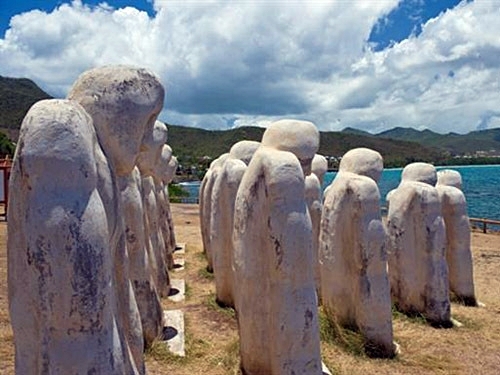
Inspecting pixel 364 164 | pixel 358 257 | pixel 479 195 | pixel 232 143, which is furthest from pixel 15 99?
pixel 358 257

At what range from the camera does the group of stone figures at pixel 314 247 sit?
14.8 ft

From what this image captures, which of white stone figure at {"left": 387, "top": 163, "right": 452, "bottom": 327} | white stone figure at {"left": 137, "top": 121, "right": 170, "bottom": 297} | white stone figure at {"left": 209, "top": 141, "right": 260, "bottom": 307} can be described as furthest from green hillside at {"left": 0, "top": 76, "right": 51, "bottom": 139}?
white stone figure at {"left": 387, "top": 163, "right": 452, "bottom": 327}

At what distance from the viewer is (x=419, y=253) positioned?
8328 millimetres

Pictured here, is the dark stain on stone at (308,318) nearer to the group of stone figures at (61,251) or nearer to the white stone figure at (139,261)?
the group of stone figures at (61,251)

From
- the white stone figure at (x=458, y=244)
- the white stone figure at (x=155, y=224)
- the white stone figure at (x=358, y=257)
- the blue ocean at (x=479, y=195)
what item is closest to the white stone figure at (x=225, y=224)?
the white stone figure at (x=155, y=224)

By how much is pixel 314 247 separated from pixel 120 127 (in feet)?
15.8

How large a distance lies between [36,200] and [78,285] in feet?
1.39

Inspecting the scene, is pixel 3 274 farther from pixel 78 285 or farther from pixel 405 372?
pixel 78 285

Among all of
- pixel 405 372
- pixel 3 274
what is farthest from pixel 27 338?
pixel 3 274

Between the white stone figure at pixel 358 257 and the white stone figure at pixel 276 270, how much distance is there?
2.10 meters

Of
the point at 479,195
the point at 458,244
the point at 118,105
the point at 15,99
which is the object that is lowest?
the point at 479,195

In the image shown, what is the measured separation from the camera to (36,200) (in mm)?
2479

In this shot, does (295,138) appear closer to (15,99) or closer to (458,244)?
(458,244)

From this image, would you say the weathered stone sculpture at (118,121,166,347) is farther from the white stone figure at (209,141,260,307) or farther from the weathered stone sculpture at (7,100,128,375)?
the weathered stone sculpture at (7,100,128,375)
